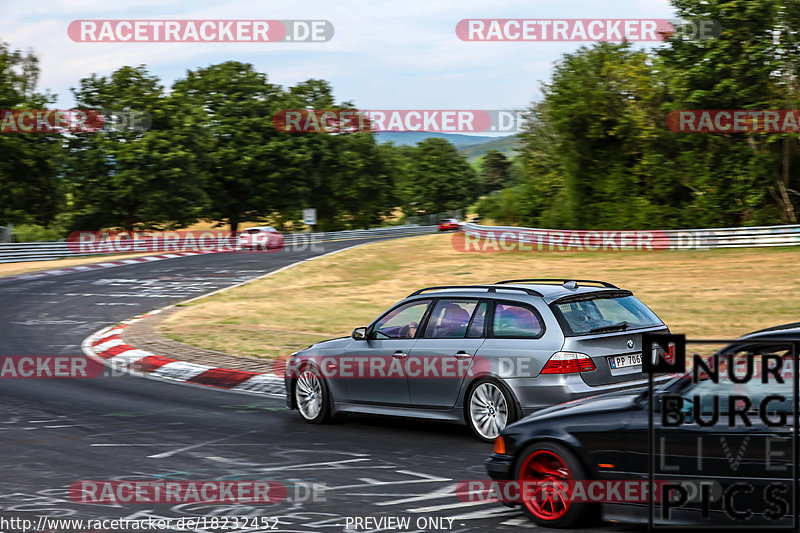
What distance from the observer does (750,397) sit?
507 centimetres

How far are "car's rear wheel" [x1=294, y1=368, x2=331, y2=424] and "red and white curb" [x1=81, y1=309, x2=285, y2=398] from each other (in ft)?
6.52

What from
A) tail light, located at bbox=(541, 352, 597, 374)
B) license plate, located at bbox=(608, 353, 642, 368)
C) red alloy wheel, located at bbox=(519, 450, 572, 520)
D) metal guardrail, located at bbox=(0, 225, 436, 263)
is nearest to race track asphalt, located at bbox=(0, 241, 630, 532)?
red alloy wheel, located at bbox=(519, 450, 572, 520)

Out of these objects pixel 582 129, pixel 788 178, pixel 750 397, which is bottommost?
pixel 750 397

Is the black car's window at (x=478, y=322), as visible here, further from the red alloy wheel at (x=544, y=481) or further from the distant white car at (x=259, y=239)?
the distant white car at (x=259, y=239)

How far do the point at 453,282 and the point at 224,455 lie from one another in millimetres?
20664

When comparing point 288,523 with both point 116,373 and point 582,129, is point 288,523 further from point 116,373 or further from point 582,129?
point 582,129

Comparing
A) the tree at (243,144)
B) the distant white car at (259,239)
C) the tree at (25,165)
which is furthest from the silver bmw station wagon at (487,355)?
the tree at (243,144)

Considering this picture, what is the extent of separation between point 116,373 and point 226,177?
197 ft

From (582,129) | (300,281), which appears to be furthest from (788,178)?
(300,281)

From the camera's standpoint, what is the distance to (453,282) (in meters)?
29.2

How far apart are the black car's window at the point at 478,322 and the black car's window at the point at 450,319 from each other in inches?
3.0

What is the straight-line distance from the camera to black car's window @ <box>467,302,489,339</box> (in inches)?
368

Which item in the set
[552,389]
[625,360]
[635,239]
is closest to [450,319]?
[552,389]

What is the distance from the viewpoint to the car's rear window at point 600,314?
8883 millimetres
